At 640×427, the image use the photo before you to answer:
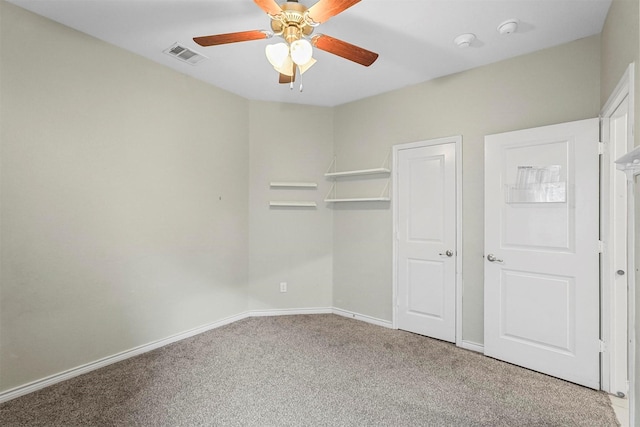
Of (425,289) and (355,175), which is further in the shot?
(355,175)

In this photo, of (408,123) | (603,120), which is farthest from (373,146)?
(603,120)

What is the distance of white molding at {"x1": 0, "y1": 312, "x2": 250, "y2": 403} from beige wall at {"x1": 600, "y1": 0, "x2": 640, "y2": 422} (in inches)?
135

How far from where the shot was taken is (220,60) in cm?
304

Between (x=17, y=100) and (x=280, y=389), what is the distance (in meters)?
2.74

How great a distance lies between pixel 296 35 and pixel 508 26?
5.21 ft

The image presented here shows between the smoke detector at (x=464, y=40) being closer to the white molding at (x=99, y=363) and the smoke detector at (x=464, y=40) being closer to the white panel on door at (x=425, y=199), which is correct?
the white panel on door at (x=425, y=199)

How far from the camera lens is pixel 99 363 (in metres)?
2.70

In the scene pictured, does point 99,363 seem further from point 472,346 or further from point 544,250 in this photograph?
point 544,250

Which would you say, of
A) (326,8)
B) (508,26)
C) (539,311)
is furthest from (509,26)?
(539,311)

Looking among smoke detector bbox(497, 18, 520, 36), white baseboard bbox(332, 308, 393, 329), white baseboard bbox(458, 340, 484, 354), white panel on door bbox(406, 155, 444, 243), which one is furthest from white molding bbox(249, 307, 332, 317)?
smoke detector bbox(497, 18, 520, 36)

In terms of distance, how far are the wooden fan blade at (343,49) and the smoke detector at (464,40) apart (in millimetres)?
921

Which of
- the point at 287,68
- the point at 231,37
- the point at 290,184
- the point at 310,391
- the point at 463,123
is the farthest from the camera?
the point at 290,184

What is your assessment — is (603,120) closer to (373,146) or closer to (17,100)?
(373,146)

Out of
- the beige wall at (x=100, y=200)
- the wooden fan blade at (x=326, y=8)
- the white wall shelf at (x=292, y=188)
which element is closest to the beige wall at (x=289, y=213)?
the white wall shelf at (x=292, y=188)
